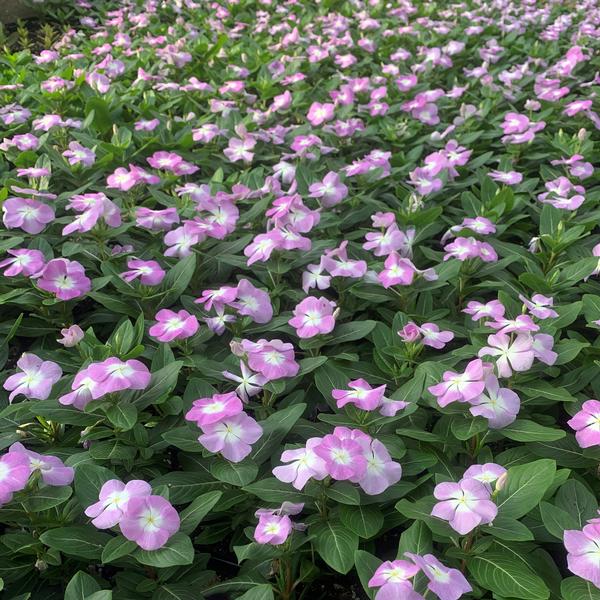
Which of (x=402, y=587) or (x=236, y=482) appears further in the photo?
(x=236, y=482)

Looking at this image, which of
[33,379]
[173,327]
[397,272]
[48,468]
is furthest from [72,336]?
[397,272]

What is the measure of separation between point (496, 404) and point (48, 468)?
107cm

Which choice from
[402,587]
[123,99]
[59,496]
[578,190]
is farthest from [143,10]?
[402,587]

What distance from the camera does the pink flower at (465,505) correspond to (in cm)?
121

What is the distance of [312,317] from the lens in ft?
6.13

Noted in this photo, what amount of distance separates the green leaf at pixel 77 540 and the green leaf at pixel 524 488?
2.90ft

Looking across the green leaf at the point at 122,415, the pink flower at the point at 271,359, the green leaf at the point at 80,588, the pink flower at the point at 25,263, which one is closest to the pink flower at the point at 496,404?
the pink flower at the point at 271,359

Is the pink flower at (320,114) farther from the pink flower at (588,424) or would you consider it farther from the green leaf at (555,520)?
the green leaf at (555,520)

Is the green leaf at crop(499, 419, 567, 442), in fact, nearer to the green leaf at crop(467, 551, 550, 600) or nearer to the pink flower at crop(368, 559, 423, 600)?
the green leaf at crop(467, 551, 550, 600)

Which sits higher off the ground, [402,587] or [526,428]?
[402,587]

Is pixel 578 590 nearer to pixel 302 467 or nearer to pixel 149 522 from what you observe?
pixel 302 467

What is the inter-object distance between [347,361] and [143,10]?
16.7 feet

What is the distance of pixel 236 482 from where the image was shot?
4.61ft

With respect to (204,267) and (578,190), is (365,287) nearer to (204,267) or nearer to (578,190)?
(204,267)
